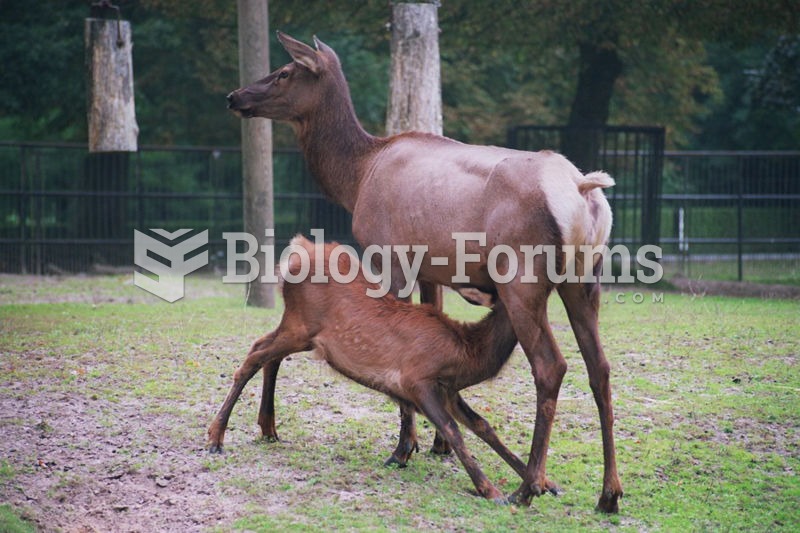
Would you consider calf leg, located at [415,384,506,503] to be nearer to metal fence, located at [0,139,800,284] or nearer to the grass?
the grass

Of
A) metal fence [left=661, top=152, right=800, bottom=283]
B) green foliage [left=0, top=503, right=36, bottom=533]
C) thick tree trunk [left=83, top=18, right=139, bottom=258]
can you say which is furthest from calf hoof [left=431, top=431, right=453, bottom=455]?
metal fence [left=661, top=152, right=800, bottom=283]

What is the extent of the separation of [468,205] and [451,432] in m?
1.34

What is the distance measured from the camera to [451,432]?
5.79 meters

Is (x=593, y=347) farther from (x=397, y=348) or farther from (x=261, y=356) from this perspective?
(x=261, y=356)

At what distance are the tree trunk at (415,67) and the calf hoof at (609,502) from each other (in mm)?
6138

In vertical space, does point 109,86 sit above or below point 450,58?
below

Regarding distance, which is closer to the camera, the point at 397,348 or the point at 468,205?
the point at 468,205

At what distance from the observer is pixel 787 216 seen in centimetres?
1831

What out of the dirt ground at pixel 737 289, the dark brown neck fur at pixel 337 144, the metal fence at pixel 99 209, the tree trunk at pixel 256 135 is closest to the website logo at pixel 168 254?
the metal fence at pixel 99 209

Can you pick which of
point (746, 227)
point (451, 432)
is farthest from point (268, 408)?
point (746, 227)

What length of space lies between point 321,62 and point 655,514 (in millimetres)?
3847

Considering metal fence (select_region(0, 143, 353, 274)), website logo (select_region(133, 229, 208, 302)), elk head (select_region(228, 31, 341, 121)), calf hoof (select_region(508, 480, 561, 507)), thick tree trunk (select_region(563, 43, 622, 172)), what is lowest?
calf hoof (select_region(508, 480, 561, 507))

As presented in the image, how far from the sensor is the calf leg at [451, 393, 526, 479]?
19.4 feet

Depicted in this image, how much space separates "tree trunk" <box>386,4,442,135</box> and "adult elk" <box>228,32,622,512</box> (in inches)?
150
